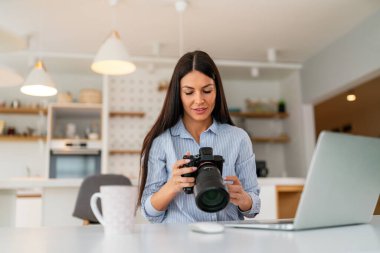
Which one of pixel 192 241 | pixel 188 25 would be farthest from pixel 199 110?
pixel 188 25

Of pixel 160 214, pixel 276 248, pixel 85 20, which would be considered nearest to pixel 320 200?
pixel 276 248

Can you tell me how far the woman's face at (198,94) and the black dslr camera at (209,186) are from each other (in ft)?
1.10

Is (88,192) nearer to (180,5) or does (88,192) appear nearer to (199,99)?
(199,99)

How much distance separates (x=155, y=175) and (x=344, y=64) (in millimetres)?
3394

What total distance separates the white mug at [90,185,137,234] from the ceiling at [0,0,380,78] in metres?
2.77

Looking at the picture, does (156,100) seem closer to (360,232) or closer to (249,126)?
(249,126)

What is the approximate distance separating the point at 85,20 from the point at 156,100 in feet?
5.26

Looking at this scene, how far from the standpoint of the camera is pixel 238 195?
3.46 ft

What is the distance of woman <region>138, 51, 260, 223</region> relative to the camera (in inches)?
45.5

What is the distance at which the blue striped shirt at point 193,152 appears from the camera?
3.77 feet

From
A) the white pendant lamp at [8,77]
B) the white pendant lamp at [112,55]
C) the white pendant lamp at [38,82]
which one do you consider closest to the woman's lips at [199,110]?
the white pendant lamp at [8,77]

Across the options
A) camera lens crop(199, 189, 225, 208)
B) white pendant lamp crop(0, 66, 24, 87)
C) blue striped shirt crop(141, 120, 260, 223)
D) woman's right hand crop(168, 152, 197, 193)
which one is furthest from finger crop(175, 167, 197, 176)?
white pendant lamp crop(0, 66, 24, 87)

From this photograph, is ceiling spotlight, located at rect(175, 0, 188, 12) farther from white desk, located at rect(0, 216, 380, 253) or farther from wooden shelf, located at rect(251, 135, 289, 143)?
white desk, located at rect(0, 216, 380, 253)

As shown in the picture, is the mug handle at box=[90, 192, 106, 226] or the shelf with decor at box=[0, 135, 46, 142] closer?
the mug handle at box=[90, 192, 106, 226]
